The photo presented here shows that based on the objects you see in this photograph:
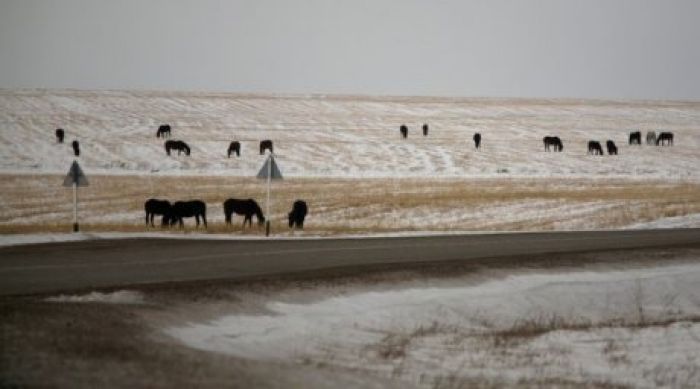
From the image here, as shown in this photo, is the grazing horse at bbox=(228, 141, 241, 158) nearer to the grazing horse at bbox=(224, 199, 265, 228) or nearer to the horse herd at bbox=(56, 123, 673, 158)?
the horse herd at bbox=(56, 123, 673, 158)

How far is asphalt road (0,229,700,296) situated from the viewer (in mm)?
16094

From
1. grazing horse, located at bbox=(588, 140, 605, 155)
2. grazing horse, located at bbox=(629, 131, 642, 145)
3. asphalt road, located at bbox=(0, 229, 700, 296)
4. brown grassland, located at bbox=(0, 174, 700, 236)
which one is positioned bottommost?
brown grassland, located at bbox=(0, 174, 700, 236)

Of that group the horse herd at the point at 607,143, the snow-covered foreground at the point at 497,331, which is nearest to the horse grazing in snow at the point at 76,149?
the horse herd at the point at 607,143

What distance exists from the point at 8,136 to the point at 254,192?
98.5 ft

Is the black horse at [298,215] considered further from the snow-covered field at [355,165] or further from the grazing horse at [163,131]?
the grazing horse at [163,131]

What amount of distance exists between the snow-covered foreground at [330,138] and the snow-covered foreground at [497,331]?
34.5 m

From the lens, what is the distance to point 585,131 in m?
80.4

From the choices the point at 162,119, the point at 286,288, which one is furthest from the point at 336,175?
the point at 286,288

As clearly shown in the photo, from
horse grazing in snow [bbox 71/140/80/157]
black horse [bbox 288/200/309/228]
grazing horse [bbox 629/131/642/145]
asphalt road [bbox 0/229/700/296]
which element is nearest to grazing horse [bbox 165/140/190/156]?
horse grazing in snow [bbox 71/140/80/157]

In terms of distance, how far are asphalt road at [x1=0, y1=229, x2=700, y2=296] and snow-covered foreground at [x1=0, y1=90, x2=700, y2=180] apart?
29198 millimetres

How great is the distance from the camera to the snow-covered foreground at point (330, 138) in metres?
54.8

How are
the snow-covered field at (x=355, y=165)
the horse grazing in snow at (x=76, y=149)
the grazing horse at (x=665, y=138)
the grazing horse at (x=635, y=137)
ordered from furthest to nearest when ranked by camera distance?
the grazing horse at (x=665, y=138), the grazing horse at (x=635, y=137), the horse grazing in snow at (x=76, y=149), the snow-covered field at (x=355, y=165)

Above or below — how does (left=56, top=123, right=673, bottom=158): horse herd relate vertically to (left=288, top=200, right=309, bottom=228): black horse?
above

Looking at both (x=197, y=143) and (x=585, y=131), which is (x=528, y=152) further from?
(x=197, y=143)
